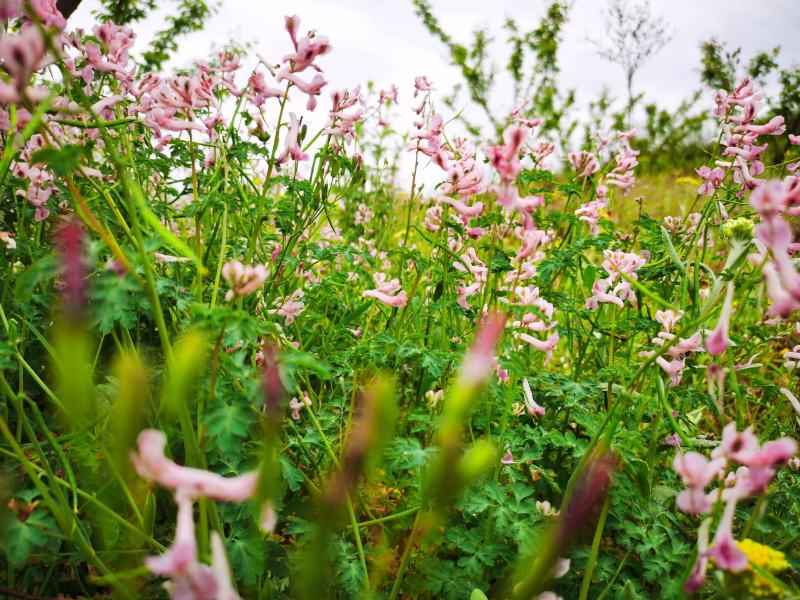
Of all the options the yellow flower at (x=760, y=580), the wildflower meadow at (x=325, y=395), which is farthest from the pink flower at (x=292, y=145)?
the yellow flower at (x=760, y=580)

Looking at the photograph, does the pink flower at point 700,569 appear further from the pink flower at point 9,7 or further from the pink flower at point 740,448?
the pink flower at point 9,7

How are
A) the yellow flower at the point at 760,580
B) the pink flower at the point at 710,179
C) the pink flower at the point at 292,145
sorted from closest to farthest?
the yellow flower at the point at 760,580
the pink flower at the point at 292,145
the pink flower at the point at 710,179

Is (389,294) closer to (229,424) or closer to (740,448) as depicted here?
(229,424)

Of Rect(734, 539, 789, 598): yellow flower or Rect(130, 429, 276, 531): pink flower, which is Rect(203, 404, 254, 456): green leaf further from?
Rect(734, 539, 789, 598): yellow flower

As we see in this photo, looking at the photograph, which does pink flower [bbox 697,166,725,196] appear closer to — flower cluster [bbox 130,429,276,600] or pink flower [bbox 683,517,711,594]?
pink flower [bbox 683,517,711,594]

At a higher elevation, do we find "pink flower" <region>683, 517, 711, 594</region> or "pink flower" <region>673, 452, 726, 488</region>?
"pink flower" <region>673, 452, 726, 488</region>

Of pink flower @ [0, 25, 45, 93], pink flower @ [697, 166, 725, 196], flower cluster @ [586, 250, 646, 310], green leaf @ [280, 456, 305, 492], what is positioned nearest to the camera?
pink flower @ [0, 25, 45, 93]

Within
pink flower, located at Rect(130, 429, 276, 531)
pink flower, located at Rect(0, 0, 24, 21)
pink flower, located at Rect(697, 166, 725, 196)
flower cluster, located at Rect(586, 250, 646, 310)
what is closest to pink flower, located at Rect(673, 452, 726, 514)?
pink flower, located at Rect(130, 429, 276, 531)

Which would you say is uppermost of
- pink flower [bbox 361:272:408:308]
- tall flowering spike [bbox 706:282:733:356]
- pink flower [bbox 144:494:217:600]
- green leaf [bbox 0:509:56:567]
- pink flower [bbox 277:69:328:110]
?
pink flower [bbox 277:69:328:110]

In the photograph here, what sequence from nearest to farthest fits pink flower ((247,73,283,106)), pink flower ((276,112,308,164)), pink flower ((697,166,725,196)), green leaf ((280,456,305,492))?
green leaf ((280,456,305,492))
pink flower ((247,73,283,106))
pink flower ((276,112,308,164))
pink flower ((697,166,725,196))

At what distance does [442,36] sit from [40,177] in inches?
417

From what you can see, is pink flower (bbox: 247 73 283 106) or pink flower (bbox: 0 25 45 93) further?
pink flower (bbox: 247 73 283 106)

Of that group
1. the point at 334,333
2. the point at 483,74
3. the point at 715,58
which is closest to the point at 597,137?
the point at 334,333

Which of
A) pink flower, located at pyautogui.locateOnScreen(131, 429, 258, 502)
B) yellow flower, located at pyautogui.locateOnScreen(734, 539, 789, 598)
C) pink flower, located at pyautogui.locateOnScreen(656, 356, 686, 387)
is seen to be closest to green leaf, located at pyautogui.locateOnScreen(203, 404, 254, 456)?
pink flower, located at pyautogui.locateOnScreen(131, 429, 258, 502)
